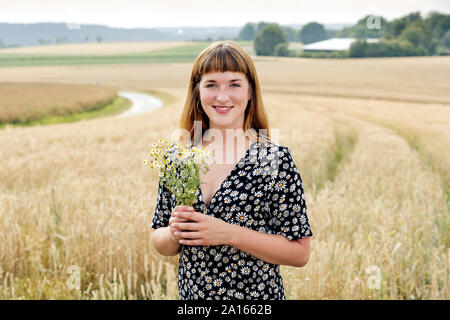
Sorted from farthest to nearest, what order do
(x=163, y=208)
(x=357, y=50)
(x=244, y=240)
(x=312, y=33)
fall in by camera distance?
(x=312, y=33)
(x=357, y=50)
(x=163, y=208)
(x=244, y=240)

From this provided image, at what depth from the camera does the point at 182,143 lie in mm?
1902

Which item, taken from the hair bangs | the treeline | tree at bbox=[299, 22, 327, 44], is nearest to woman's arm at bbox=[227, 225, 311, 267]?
the hair bangs

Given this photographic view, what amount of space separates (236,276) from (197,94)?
30.6 inches

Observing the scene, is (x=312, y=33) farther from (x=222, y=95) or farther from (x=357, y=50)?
(x=222, y=95)

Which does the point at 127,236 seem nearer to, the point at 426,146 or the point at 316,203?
the point at 316,203

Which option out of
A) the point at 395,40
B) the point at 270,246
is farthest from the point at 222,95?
the point at 395,40

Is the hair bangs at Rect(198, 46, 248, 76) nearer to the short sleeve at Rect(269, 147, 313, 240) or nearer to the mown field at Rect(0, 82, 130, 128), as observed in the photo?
the short sleeve at Rect(269, 147, 313, 240)

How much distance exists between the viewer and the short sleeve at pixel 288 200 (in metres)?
1.70

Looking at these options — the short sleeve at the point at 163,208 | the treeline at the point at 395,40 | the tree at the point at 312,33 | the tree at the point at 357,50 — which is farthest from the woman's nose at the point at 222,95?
the tree at the point at 312,33

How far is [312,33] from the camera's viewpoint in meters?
82.2

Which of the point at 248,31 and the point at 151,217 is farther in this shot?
the point at 248,31

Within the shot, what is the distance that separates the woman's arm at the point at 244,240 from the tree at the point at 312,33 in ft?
280

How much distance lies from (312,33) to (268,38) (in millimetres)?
17790
